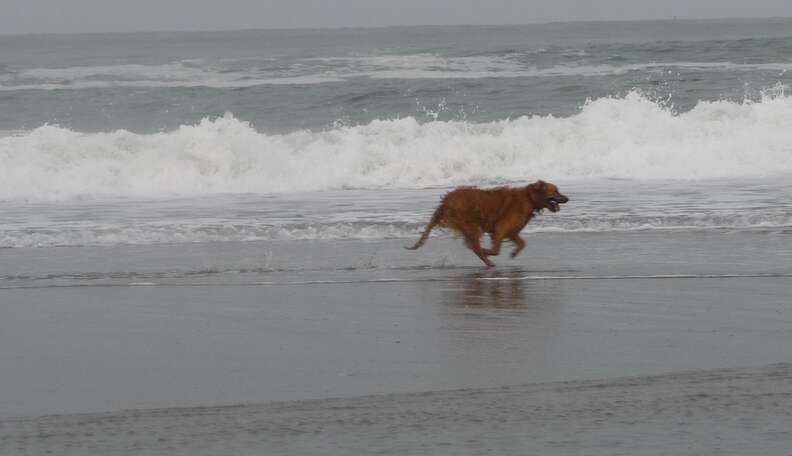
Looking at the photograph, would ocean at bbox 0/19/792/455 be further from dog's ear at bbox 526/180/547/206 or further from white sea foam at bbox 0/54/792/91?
white sea foam at bbox 0/54/792/91

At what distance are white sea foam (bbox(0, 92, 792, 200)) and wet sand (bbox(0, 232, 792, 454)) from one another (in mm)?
6741

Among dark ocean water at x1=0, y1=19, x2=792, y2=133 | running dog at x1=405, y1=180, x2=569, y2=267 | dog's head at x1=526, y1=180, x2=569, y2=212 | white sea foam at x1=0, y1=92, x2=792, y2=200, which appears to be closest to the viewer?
running dog at x1=405, y1=180, x2=569, y2=267

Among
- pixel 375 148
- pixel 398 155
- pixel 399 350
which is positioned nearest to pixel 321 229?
pixel 399 350

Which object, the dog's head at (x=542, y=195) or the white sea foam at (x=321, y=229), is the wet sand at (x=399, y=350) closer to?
the dog's head at (x=542, y=195)

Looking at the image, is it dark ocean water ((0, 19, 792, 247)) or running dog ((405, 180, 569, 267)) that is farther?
dark ocean water ((0, 19, 792, 247))

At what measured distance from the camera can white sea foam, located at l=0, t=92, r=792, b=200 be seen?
17.9 m

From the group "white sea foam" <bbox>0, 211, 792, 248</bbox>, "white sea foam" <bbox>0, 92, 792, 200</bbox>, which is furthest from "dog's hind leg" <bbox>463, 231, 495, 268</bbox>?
"white sea foam" <bbox>0, 92, 792, 200</bbox>

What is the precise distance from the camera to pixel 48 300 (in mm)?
8750

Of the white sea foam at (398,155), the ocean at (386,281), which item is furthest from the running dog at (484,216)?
the white sea foam at (398,155)

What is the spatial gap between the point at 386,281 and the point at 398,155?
9684 mm

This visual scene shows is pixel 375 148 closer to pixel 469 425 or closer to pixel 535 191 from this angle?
pixel 535 191

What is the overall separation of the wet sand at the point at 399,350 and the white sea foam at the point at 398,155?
674cm

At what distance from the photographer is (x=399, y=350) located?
6852mm

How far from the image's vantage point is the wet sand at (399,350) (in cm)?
502
